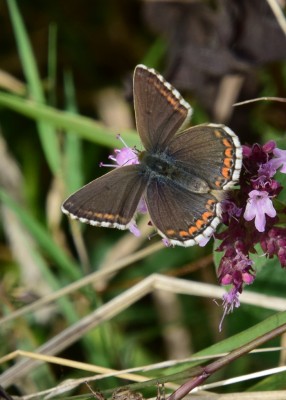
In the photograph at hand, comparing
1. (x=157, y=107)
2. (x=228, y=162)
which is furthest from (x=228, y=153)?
(x=157, y=107)

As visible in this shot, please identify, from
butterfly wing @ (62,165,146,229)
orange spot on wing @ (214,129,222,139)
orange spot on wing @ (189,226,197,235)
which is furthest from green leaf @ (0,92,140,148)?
orange spot on wing @ (189,226,197,235)

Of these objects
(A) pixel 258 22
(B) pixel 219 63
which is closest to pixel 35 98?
(B) pixel 219 63

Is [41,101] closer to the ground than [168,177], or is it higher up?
higher up

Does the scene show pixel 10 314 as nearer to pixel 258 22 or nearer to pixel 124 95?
pixel 124 95

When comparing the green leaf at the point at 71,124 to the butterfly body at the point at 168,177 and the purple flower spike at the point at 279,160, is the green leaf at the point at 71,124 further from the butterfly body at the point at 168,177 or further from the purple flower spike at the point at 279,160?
the purple flower spike at the point at 279,160

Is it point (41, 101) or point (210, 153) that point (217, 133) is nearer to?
point (210, 153)

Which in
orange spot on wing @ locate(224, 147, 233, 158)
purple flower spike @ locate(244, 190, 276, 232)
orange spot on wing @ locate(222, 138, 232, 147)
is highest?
orange spot on wing @ locate(222, 138, 232, 147)

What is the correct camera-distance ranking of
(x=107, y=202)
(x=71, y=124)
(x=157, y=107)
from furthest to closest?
(x=71, y=124)
(x=157, y=107)
(x=107, y=202)

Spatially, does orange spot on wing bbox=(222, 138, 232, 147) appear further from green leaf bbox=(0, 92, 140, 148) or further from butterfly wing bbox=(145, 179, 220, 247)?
green leaf bbox=(0, 92, 140, 148)
